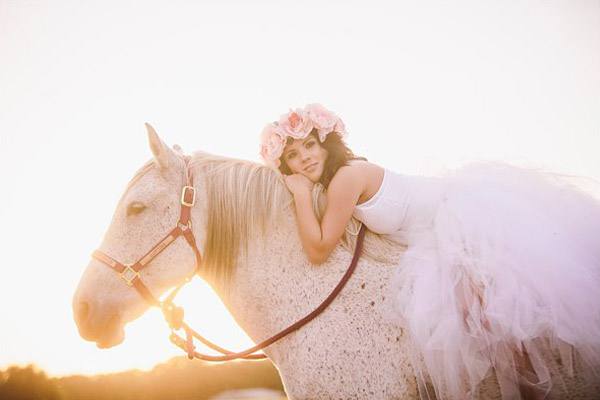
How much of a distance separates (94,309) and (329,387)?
1.80 m

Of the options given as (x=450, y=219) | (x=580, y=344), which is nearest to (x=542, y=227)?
(x=450, y=219)

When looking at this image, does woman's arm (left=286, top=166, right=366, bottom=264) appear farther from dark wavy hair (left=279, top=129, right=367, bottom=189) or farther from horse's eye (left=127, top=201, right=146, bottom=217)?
horse's eye (left=127, top=201, right=146, bottom=217)

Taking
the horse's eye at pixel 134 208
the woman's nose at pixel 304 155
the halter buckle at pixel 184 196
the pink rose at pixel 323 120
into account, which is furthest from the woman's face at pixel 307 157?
the horse's eye at pixel 134 208

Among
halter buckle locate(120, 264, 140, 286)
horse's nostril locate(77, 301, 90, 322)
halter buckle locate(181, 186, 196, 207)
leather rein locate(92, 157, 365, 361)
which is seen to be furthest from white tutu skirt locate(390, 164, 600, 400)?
horse's nostril locate(77, 301, 90, 322)

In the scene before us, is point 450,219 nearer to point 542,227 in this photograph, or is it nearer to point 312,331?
point 542,227

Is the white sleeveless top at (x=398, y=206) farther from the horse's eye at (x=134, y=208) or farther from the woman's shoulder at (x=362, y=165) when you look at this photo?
the horse's eye at (x=134, y=208)

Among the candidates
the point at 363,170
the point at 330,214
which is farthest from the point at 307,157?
the point at 330,214

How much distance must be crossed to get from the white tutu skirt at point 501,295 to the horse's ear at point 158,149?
1.98 meters

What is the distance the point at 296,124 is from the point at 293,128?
5cm

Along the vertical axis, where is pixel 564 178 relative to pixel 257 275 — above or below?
above

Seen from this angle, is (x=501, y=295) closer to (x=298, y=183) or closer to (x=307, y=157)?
(x=298, y=183)

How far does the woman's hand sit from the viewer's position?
8.91 feet

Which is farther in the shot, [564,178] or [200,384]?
[200,384]

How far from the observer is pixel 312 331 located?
94.0 inches
